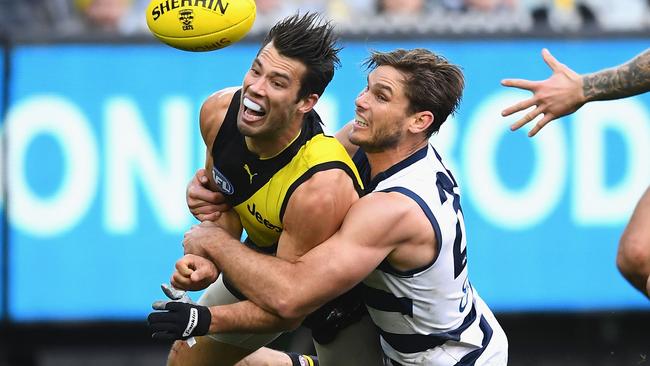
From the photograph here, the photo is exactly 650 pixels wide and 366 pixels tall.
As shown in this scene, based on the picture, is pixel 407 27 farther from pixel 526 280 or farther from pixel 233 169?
pixel 233 169

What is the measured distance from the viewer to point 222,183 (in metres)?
7.21

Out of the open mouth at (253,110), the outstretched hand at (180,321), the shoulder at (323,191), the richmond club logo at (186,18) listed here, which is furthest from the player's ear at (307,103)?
the outstretched hand at (180,321)

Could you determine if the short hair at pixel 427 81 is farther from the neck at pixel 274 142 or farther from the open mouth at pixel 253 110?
the open mouth at pixel 253 110

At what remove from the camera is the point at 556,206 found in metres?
11.1

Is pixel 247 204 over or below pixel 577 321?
over

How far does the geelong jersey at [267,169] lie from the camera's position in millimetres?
6855

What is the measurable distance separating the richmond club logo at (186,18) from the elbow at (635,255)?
8.59 feet

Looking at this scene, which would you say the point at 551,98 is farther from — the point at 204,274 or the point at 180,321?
the point at 180,321

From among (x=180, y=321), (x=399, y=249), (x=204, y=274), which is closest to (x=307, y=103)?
(x=399, y=249)

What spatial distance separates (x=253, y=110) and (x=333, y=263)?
89cm

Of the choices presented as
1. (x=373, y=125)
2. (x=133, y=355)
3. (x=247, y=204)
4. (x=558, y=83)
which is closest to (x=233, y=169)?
(x=247, y=204)

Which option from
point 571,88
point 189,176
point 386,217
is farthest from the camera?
point 189,176

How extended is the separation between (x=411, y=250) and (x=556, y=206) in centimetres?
447

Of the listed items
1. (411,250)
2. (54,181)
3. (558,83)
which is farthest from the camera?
(54,181)
